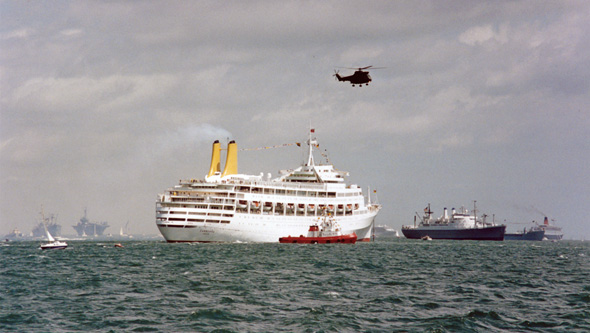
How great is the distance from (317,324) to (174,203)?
76.8 meters

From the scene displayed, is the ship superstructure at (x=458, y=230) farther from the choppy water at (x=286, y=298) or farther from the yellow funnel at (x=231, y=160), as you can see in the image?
the choppy water at (x=286, y=298)

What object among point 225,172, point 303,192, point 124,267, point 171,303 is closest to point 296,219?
point 303,192

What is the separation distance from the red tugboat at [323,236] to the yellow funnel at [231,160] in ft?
66.1

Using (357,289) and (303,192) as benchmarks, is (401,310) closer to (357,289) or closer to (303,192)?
(357,289)

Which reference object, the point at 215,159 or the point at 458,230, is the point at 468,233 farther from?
the point at 215,159

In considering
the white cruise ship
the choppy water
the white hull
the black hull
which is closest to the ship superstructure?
the black hull

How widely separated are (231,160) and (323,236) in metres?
25.2

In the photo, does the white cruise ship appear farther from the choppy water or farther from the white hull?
the choppy water

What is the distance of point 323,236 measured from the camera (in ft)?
352

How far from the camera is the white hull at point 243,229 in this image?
101 metres

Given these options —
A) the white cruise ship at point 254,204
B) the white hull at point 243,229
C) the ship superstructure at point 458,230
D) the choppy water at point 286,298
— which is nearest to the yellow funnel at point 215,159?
the white cruise ship at point 254,204

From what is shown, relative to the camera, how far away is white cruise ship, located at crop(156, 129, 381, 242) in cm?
10144

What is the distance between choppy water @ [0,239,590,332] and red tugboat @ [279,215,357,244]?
46668 millimetres

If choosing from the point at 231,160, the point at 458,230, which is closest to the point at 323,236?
the point at 231,160
